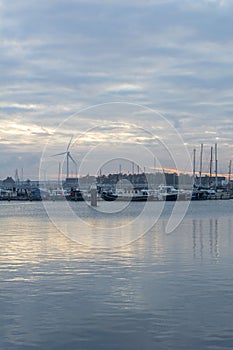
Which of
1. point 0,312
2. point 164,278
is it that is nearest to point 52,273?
point 164,278

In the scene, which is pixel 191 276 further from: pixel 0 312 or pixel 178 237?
pixel 178 237

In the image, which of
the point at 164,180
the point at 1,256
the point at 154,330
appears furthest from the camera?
the point at 164,180

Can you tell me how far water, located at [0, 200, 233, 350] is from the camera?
12.6 metres

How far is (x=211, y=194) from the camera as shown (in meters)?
129

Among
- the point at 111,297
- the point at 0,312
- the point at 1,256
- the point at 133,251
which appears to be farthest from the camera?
the point at 133,251

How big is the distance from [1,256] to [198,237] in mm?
12742

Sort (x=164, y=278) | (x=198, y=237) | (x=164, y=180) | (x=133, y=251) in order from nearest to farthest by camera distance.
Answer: (x=164, y=278)
(x=133, y=251)
(x=198, y=237)
(x=164, y=180)

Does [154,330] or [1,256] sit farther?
[1,256]

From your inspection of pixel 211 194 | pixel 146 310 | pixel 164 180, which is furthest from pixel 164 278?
pixel 164 180

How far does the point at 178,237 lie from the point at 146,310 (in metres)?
18.9

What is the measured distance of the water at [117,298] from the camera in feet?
41.4

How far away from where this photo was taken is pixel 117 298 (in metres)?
16.4

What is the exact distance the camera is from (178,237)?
33562 millimetres

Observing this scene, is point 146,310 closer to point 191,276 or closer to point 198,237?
point 191,276
